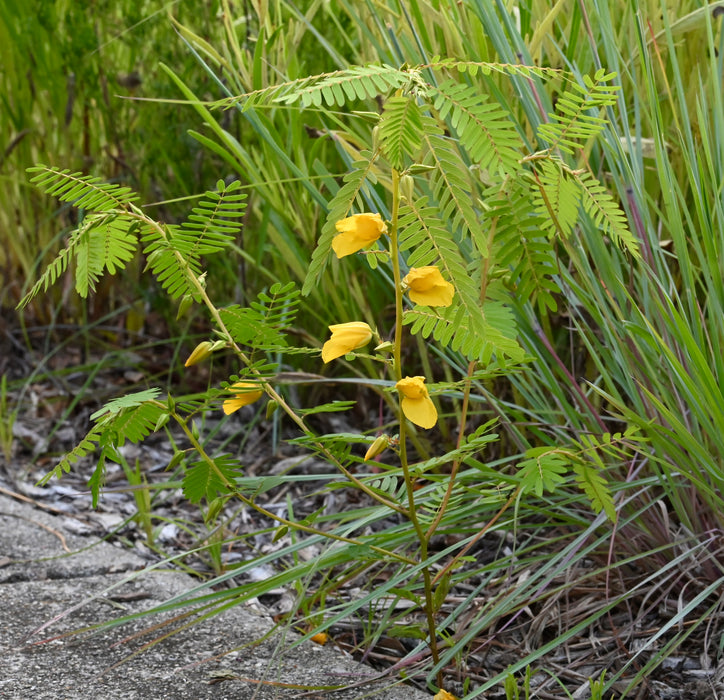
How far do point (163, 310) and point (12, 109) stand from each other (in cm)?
70

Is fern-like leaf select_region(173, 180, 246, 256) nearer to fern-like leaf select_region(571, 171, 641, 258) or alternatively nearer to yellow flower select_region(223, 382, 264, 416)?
yellow flower select_region(223, 382, 264, 416)

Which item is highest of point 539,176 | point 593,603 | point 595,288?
point 539,176

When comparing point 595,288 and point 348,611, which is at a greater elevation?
point 595,288

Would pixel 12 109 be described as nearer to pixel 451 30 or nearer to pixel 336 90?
pixel 451 30

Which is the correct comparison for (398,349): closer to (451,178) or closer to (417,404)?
(417,404)

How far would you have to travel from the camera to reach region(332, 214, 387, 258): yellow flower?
2.45 ft

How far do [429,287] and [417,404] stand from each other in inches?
4.6

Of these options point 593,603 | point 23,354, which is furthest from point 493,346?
point 23,354

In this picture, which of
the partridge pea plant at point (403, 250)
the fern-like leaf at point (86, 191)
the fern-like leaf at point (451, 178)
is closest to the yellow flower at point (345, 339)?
the partridge pea plant at point (403, 250)

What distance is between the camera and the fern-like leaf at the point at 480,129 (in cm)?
74

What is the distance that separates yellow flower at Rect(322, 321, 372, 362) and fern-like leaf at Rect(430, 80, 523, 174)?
183mm

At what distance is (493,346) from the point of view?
0.80 m

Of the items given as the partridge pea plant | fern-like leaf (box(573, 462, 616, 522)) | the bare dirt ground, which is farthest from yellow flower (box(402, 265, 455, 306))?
the bare dirt ground

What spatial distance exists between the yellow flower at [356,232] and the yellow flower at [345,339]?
0.08m
